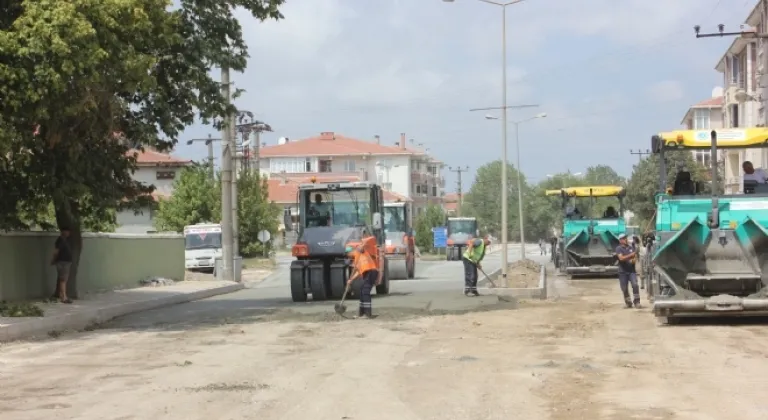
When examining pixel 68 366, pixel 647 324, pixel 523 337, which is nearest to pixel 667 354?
pixel 523 337

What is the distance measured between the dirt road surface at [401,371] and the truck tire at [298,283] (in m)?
6.12

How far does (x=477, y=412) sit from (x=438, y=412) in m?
0.35

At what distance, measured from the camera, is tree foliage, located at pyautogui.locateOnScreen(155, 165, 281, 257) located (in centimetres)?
5491

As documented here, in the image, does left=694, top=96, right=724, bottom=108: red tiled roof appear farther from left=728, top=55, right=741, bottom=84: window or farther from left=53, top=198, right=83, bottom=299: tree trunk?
left=53, top=198, right=83, bottom=299: tree trunk

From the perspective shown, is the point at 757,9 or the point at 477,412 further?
the point at 757,9

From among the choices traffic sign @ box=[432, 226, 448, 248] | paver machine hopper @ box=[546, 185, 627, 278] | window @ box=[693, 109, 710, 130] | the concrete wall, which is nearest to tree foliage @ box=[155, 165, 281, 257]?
the concrete wall

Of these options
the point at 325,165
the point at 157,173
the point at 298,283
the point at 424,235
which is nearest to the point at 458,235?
the point at 424,235

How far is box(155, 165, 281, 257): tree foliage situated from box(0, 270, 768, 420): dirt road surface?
3757cm

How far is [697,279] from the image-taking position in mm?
15523

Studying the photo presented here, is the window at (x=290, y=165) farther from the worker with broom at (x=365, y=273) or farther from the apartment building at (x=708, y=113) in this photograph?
the worker with broom at (x=365, y=273)

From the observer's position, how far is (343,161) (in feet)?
371

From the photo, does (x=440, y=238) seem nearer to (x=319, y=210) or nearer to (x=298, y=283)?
(x=319, y=210)

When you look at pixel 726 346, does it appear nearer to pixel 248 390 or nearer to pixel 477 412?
pixel 477 412

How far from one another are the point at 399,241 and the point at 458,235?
29365 mm
